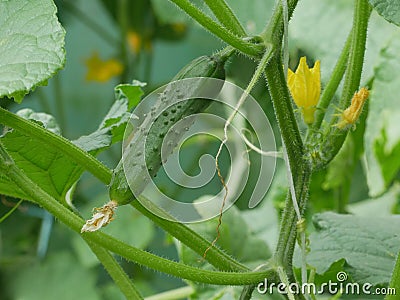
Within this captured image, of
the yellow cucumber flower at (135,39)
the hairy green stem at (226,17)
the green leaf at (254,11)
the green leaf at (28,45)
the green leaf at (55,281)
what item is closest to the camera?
the green leaf at (28,45)

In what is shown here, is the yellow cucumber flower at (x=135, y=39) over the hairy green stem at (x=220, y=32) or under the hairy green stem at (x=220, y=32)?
under

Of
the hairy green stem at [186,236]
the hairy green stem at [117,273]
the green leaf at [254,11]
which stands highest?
the green leaf at [254,11]

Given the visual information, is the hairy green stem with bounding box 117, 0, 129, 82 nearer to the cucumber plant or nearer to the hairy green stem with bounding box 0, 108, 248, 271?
the cucumber plant

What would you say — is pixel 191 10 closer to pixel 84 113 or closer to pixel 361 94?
pixel 361 94

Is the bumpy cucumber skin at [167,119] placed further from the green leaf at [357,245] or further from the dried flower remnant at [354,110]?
the green leaf at [357,245]

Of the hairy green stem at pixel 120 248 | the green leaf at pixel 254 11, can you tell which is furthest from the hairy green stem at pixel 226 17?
the green leaf at pixel 254 11

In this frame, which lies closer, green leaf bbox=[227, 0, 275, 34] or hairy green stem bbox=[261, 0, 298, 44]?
hairy green stem bbox=[261, 0, 298, 44]

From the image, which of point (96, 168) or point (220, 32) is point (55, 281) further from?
point (220, 32)

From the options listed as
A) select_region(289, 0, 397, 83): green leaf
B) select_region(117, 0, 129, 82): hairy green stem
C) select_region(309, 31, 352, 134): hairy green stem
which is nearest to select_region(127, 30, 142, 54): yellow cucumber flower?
select_region(117, 0, 129, 82): hairy green stem
